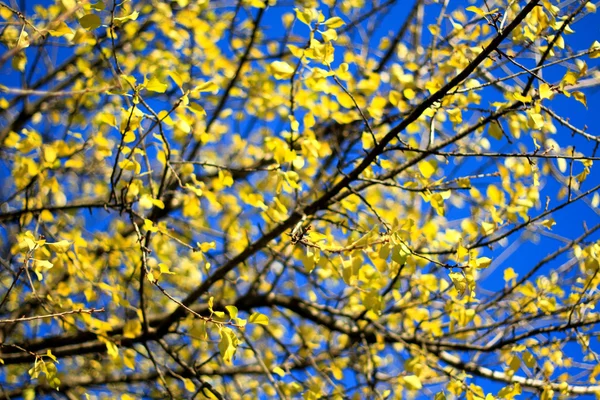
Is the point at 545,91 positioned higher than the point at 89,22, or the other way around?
the point at 89,22

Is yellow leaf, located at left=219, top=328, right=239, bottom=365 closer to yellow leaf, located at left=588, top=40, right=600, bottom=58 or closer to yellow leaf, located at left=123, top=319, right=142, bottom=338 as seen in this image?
yellow leaf, located at left=123, top=319, right=142, bottom=338

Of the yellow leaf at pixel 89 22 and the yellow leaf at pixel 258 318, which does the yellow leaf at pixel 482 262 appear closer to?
the yellow leaf at pixel 258 318

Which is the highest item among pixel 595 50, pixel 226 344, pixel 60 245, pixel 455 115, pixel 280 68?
pixel 280 68

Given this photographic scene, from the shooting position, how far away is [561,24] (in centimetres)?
163

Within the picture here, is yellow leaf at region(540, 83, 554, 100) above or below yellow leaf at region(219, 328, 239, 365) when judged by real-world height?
above

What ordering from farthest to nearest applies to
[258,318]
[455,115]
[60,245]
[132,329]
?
[132,329] → [455,115] → [60,245] → [258,318]

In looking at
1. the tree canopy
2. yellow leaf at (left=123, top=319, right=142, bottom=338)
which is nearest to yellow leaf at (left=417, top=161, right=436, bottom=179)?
the tree canopy

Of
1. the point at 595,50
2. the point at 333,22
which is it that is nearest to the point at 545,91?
the point at 595,50

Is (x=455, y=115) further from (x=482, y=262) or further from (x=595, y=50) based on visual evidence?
(x=482, y=262)

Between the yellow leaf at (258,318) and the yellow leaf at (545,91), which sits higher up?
the yellow leaf at (545,91)

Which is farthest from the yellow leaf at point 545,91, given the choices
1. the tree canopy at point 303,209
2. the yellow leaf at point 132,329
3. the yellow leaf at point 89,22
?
the yellow leaf at point 132,329

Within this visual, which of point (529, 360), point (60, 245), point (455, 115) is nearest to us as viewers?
point (60, 245)

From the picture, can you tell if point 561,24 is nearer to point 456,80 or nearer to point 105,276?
point 456,80

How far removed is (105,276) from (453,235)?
191 cm
